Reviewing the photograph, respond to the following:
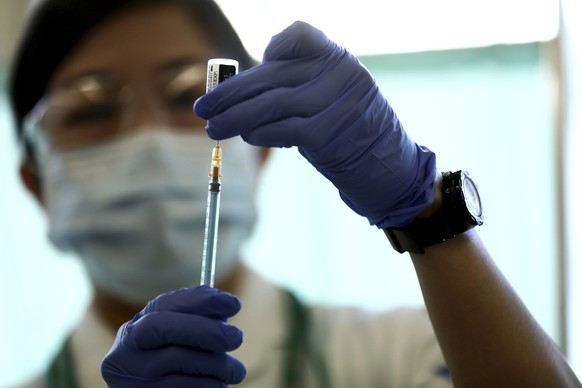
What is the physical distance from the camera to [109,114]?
6.06 feet

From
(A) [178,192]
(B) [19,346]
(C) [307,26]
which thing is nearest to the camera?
(C) [307,26]

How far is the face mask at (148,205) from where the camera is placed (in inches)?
71.1

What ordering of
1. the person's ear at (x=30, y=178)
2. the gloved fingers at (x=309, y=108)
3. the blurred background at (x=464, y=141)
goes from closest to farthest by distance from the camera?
the gloved fingers at (x=309, y=108), the blurred background at (x=464, y=141), the person's ear at (x=30, y=178)

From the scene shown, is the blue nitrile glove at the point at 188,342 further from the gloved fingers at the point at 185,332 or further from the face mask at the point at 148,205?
the face mask at the point at 148,205

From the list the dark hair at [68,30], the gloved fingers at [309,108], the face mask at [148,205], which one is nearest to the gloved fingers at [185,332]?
the gloved fingers at [309,108]

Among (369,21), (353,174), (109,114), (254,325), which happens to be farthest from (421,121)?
(353,174)

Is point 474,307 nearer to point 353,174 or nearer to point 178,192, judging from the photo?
point 353,174

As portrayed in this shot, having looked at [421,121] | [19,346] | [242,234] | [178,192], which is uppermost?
[421,121]

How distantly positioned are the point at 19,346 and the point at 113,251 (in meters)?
0.42

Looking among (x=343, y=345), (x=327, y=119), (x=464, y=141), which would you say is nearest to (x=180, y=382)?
(x=327, y=119)

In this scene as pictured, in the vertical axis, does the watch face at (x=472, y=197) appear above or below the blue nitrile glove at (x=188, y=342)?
above

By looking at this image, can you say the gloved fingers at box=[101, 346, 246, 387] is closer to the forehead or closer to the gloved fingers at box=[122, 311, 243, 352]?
the gloved fingers at box=[122, 311, 243, 352]

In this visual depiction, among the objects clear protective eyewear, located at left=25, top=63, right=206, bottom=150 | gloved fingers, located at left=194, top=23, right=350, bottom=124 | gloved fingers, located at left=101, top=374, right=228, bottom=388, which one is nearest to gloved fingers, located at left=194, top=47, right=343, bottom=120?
gloved fingers, located at left=194, top=23, right=350, bottom=124

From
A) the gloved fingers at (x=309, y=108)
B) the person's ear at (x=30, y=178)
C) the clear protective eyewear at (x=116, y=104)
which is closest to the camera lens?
the gloved fingers at (x=309, y=108)
